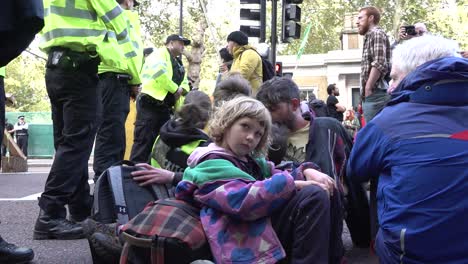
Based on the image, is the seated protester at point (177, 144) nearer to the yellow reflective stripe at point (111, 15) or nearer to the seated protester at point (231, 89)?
the seated protester at point (231, 89)

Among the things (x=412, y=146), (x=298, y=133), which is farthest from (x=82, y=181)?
(x=412, y=146)

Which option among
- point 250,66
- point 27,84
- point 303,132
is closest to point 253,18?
point 250,66

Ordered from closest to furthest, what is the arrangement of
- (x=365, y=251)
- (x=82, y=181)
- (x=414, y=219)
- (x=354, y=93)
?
(x=414, y=219) → (x=365, y=251) → (x=82, y=181) → (x=354, y=93)

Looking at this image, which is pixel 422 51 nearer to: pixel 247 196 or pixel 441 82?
pixel 441 82

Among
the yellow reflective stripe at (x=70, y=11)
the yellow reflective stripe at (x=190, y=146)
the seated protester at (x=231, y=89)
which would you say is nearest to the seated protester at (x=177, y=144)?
the yellow reflective stripe at (x=190, y=146)

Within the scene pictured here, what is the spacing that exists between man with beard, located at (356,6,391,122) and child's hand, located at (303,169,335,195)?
135 inches

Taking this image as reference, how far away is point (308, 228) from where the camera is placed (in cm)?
239

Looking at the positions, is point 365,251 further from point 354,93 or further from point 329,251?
point 354,93

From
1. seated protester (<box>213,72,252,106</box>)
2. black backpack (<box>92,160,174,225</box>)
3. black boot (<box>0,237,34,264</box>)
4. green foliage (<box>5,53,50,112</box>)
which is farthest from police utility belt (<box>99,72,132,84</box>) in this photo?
green foliage (<box>5,53,50,112</box>)

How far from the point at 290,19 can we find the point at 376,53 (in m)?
4.08

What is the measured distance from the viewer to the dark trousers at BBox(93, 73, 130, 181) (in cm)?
478

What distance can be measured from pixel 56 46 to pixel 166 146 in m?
1.12

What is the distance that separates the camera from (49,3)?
392 cm

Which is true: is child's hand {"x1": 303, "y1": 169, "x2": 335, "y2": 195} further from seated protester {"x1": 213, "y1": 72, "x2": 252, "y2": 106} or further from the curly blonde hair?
seated protester {"x1": 213, "y1": 72, "x2": 252, "y2": 106}
